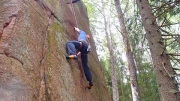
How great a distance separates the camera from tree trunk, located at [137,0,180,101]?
491 centimetres

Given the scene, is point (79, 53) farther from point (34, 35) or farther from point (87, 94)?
point (34, 35)

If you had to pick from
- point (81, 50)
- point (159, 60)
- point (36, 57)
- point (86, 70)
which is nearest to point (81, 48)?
point (81, 50)

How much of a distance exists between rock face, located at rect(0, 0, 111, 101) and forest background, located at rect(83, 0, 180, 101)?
7.59 feet

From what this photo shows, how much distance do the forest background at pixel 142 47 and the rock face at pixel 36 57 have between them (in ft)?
7.59

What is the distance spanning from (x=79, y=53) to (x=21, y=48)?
104 inches

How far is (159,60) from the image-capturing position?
5246 mm

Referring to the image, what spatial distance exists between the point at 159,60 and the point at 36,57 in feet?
10.1

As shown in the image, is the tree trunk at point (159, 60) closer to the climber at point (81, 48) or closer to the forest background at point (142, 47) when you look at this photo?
the forest background at point (142, 47)

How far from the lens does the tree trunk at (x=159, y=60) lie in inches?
193

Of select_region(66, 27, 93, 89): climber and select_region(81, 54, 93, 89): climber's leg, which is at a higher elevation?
select_region(66, 27, 93, 89): climber

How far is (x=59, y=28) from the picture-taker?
6.39 m

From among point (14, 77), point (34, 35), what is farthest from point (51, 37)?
point (14, 77)

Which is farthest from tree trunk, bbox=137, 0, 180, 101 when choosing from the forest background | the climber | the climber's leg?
the climber's leg

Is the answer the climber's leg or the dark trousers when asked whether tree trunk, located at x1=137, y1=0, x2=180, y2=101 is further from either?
the climber's leg
